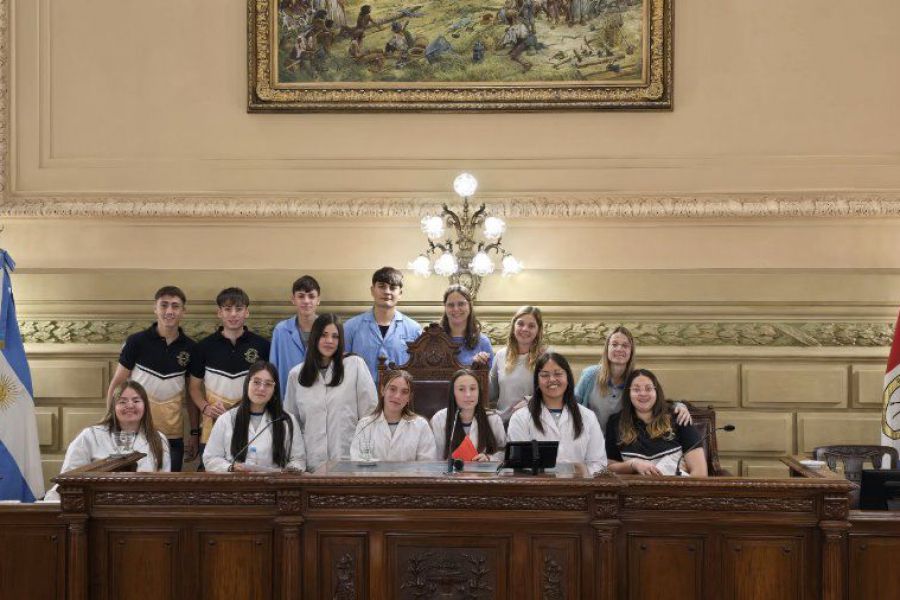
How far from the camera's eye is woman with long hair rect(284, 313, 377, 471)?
6.79m

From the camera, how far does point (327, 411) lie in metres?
6.81

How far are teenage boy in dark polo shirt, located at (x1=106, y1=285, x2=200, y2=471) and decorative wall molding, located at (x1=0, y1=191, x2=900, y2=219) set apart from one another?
1179mm

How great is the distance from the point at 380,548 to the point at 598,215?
12.1 feet

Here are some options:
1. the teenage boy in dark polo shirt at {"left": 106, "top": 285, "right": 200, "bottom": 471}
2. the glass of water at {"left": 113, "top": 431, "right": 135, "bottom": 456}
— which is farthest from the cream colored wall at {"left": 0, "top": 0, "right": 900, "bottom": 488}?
the glass of water at {"left": 113, "top": 431, "right": 135, "bottom": 456}

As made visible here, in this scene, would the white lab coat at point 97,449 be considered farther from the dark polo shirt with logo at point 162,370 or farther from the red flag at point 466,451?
the red flag at point 466,451

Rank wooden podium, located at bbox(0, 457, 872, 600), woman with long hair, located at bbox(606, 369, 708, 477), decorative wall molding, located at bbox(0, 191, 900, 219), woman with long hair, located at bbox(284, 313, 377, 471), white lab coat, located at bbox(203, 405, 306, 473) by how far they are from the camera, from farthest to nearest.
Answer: decorative wall molding, located at bbox(0, 191, 900, 219) < woman with long hair, located at bbox(284, 313, 377, 471) < white lab coat, located at bbox(203, 405, 306, 473) < woman with long hair, located at bbox(606, 369, 708, 477) < wooden podium, located at bbox(0, 457, 872, 600)

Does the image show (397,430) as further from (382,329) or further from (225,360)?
(225,360)

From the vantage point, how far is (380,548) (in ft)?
17.8

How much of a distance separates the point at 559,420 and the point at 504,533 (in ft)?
3.48

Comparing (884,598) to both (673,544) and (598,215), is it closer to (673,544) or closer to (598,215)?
(673,544)

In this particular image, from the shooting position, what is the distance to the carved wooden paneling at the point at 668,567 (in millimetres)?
5402

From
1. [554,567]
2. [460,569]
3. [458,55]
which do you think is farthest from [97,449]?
[458,55]

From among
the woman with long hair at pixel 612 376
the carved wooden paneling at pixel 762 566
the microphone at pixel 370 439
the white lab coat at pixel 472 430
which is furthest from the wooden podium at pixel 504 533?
the woman with long hair at pixel 612 376

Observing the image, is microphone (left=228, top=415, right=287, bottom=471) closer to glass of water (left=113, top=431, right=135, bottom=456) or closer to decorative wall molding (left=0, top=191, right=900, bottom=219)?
glass of water (left=113, top=431, right=135, bottom=456)
